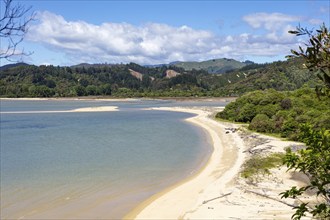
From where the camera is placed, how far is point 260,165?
1040 inches

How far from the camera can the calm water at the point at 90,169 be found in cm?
2052

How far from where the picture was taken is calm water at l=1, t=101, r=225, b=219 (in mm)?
20516

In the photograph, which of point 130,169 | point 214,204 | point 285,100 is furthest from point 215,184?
point 285,100

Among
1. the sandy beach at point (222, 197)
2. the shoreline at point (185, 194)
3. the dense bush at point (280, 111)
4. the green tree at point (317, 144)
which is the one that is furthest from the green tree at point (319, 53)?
the dense bush at point (280, 111)

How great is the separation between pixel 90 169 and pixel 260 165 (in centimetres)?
1355

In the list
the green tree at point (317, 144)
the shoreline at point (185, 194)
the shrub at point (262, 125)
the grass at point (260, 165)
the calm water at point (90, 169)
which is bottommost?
the calm water at point (90, 169)

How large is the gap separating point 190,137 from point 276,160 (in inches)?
882

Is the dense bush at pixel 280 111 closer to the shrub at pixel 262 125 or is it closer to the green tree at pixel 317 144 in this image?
the shrub at pixel 262 125

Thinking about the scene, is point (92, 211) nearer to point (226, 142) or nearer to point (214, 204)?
point (214, 204)

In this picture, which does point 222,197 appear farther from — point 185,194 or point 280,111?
point 280,111

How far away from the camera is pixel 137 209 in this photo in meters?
19.6

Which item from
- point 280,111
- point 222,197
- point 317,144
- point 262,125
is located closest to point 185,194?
point 222,197

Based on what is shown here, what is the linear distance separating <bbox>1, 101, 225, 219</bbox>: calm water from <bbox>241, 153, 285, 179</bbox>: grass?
466 cm

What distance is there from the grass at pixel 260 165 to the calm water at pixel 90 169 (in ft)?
15.3
